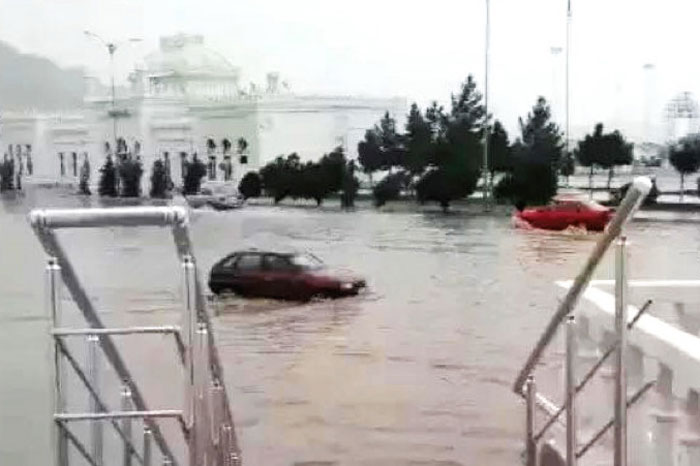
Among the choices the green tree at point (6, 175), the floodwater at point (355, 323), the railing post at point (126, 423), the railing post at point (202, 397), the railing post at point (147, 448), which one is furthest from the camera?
the green tree at point (6, 175)

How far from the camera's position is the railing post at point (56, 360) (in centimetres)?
207

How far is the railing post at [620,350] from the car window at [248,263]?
1275 millimetres

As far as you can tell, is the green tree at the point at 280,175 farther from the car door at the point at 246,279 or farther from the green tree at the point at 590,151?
the green tree at the point at 590,151

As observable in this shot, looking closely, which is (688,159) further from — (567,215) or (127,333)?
(127,333)

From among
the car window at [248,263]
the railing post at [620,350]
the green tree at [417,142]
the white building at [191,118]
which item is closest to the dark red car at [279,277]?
the car window at [248,263]

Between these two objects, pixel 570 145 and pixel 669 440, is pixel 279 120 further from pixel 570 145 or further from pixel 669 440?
pixel 669 440

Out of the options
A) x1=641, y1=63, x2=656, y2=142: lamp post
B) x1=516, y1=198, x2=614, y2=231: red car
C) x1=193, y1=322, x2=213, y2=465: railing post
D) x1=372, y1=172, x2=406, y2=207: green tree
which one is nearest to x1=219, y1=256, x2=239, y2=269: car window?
x1=372, y1=172, x2=406, y2=207: green tree

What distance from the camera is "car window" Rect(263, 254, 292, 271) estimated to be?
3.12m

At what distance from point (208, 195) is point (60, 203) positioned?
1.25 feet

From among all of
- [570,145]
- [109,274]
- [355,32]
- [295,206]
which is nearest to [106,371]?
[109,274]

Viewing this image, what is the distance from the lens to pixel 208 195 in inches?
125

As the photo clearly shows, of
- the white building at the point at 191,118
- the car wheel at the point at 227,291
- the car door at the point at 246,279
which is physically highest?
the white building at the point at 191,118

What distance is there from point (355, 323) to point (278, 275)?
9.2 inches

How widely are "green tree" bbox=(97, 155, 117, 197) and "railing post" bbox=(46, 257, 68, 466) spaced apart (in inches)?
39.4
